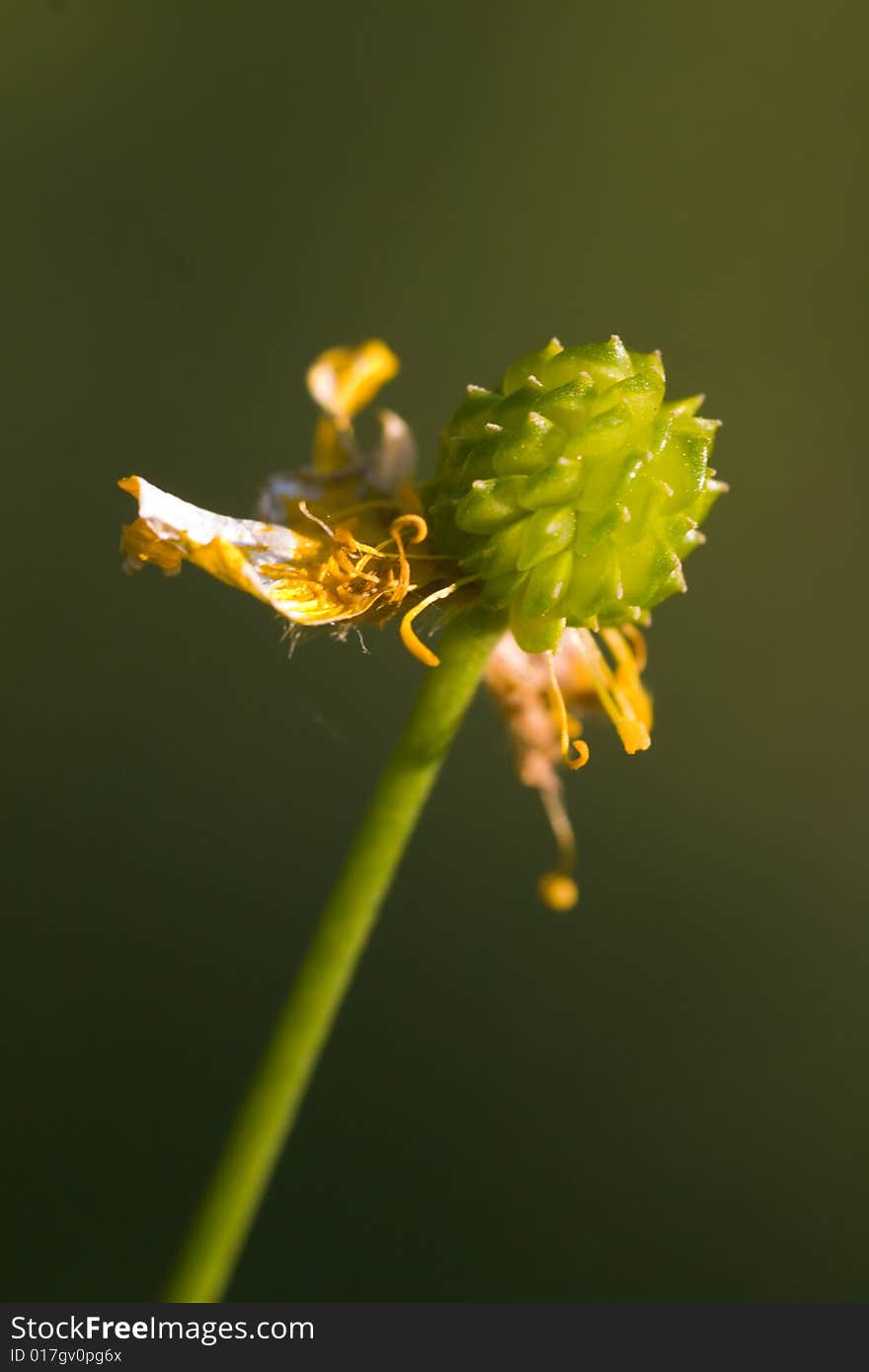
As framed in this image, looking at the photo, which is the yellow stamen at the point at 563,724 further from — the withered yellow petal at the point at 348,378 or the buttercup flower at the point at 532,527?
the withered yellow petal at the point at 348,378

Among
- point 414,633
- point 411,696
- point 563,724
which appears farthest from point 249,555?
point 411,696

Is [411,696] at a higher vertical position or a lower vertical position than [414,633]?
higher

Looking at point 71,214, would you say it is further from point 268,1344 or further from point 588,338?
point 268,1344

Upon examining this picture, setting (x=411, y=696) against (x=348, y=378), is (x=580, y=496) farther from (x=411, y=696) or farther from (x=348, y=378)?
(x=411, y=696)

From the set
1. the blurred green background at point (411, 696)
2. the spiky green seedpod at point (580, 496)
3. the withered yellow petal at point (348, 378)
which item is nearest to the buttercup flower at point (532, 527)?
the spiky green seedpod at point (580, 496)

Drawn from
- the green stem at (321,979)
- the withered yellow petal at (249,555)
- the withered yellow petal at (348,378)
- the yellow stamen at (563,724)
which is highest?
the withered yellow petal at (348,378)

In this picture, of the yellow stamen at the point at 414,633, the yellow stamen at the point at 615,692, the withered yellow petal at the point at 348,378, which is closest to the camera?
the yellow stamen at the point at 414,633

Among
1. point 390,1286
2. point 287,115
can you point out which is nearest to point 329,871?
point 390,1286
